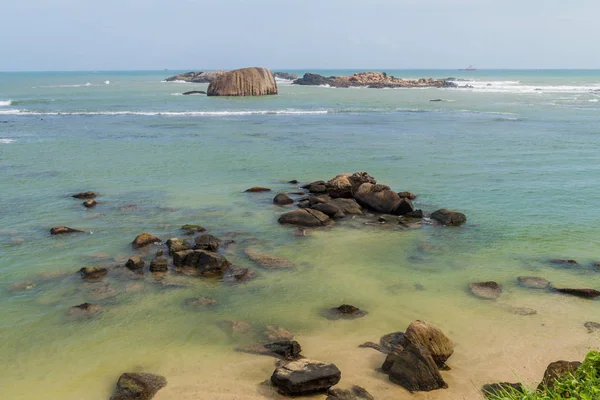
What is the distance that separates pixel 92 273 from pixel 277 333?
500 centimetres

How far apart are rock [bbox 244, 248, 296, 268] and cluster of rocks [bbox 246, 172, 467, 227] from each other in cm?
267

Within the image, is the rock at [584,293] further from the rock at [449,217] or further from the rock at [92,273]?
the rock at [92,273]

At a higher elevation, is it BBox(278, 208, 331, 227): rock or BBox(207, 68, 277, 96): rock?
BBox(207, 68, 277, 96): rock

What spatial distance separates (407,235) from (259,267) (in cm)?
477

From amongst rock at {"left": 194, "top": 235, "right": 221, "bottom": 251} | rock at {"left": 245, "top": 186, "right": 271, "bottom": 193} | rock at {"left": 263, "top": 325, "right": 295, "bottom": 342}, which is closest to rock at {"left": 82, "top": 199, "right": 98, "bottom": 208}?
rock at {"left": 245, "top": 186, "right": 271, "bottom": 193}

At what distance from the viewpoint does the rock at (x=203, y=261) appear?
12.3 metres

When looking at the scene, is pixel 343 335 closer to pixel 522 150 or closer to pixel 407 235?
pixel 407 235

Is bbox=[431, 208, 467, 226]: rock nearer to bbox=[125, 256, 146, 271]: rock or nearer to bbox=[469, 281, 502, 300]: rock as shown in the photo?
bbox=[469, 281, 502, 300]: rock

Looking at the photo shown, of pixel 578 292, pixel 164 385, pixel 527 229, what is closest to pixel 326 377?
pixel 164 385

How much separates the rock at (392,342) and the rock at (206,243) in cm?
559

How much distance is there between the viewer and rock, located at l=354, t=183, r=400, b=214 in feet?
56.5

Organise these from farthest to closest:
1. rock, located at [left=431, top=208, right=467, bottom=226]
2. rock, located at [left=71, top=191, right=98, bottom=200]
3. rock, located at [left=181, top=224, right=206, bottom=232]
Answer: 1. rock, located at [left=71, top=191, right=98, bottom=200]
2. rock, located at [left=431, top=208, right=467, bottom=226]
3. rock, located at [left=181, top=224, right=206, bottom=232]

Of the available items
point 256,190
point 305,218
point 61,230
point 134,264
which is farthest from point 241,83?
point 134,264

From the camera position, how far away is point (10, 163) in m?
25.6
